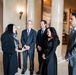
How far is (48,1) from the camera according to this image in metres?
11.3

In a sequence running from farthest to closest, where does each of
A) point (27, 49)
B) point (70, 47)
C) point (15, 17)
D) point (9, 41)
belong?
point (15, 17) < point (27, 49) < point (9, 41) < point (70, 47)

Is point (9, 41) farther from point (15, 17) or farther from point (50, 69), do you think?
point (15, 17)

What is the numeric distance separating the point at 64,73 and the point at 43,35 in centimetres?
141

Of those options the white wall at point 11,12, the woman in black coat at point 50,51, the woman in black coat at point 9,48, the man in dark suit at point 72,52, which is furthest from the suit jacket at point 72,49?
the white wall at point 11,12

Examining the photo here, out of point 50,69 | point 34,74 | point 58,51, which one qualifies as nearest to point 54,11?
point 58,51

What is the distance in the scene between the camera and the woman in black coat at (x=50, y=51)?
4.15 m

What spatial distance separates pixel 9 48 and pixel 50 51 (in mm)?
937

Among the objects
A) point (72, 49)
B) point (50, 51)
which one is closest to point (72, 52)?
point (72, 49)

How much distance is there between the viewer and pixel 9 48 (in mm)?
4121

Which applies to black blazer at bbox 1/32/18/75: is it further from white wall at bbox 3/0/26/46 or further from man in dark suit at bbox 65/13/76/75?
white wall at bbox 3/0/26/46

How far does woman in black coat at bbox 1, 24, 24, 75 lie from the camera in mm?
4090

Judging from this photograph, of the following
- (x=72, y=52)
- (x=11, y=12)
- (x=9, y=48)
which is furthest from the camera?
(x=11, y=12)

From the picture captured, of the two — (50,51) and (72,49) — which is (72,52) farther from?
(50,51)

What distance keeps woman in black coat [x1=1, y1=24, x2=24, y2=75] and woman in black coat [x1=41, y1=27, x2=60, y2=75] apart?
736 mm
